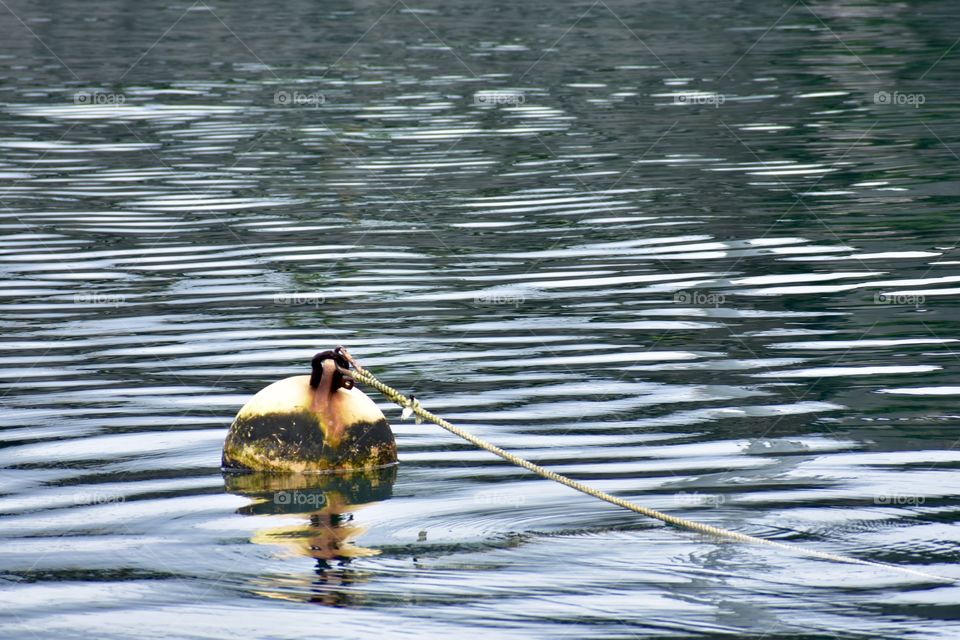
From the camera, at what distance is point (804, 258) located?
12961 mm

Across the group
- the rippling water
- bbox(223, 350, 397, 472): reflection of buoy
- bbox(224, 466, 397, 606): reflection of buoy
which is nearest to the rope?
the rippling water

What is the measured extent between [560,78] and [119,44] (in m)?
11.3

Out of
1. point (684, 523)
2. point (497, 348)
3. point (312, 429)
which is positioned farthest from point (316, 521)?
point (497, 348)

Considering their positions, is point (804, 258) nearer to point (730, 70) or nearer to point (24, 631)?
point (24, 631)

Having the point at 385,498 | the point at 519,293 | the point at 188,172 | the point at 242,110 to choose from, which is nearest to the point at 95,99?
the point at 242,110

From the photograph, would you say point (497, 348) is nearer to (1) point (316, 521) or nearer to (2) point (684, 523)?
(1) point (316, 521)

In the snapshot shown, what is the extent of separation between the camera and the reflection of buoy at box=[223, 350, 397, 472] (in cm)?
804

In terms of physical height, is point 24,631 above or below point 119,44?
below

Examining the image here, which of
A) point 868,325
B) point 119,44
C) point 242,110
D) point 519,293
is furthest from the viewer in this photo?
point 119,44

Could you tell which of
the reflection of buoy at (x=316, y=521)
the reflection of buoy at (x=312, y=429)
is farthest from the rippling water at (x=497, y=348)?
the reflection of buoy at (x=312, y=429)

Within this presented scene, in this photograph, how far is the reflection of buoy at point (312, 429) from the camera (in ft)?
26.4

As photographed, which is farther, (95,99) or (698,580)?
(95,99)

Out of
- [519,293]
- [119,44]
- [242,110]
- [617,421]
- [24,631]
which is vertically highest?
[119,44]

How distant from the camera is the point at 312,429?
8.05 m
